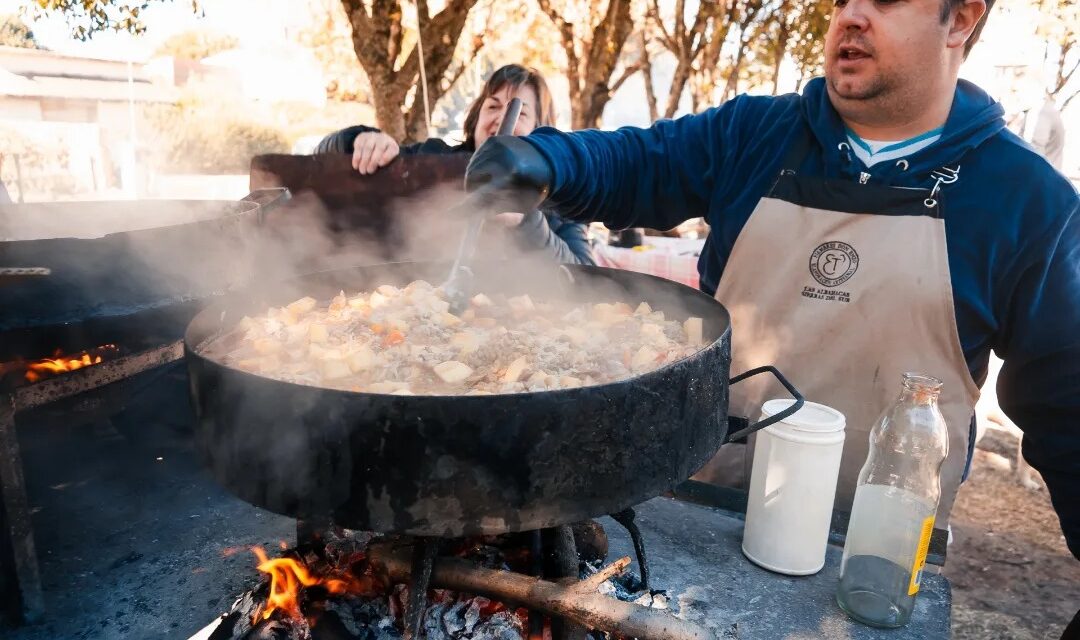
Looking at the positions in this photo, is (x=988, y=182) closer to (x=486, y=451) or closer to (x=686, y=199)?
(x=686, y=199)

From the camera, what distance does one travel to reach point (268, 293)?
2.17 metres

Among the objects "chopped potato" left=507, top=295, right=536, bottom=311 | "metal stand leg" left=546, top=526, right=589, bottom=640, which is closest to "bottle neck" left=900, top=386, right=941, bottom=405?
"metal stand leg" left=546, top=526, right=589, bottom=640

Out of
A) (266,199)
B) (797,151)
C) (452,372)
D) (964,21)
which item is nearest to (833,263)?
(797,151)

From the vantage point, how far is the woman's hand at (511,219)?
12.3 feet

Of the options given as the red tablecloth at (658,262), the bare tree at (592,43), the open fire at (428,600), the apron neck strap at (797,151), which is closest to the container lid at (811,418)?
the open fire at (428,600)

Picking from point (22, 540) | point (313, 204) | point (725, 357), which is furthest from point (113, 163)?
point (725, 357)

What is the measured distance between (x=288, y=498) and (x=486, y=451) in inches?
16.3

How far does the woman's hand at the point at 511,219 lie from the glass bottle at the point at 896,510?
7.66ft

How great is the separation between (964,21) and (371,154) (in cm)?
304

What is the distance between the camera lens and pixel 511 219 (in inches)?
148

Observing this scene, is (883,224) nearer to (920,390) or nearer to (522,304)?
(920,390)

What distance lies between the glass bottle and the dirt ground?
8.08 feet

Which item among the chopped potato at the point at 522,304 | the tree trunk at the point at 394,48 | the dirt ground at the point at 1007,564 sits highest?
the tree trunk at the point at 394,48

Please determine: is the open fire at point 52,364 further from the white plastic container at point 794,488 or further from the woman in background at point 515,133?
the white plastic container at point 794,488
